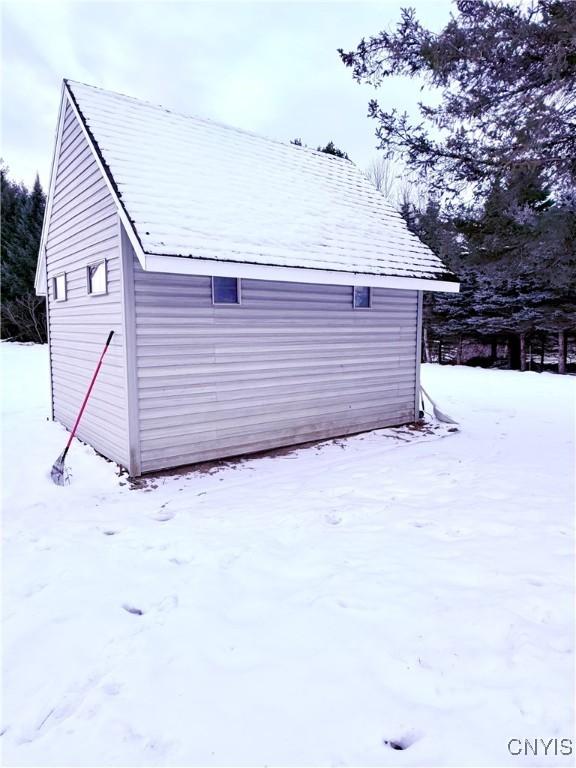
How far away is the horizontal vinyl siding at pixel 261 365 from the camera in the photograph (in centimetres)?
602

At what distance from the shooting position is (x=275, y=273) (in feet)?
20.9

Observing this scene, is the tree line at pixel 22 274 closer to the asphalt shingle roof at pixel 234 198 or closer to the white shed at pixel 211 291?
the white shed at pixel 211 291

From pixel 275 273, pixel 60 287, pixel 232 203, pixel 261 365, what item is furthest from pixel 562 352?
pixel 60 287

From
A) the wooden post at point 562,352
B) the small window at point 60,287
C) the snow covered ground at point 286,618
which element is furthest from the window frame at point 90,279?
the wooden post at point 562,352

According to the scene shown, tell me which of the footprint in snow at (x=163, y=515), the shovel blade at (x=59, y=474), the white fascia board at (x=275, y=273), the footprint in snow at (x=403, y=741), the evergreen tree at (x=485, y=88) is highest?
the evergreen tree at (x=485, y=88)

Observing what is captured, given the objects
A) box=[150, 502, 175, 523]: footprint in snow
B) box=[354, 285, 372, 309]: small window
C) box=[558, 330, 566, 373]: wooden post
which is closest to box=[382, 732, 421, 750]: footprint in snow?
box=[150, 502, 175, 523]: footprint in snow

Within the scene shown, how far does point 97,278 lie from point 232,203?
2.43 m

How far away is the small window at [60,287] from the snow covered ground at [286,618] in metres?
3.91

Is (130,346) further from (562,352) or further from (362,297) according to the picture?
(562,352)

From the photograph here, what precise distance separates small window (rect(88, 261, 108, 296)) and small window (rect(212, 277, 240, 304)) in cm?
156

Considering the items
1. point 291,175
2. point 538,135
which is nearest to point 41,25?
point 291,175

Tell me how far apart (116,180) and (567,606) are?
6678 mm

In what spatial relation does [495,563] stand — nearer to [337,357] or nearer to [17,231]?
[337,357]

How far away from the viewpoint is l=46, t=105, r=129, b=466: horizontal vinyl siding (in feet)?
20.0
